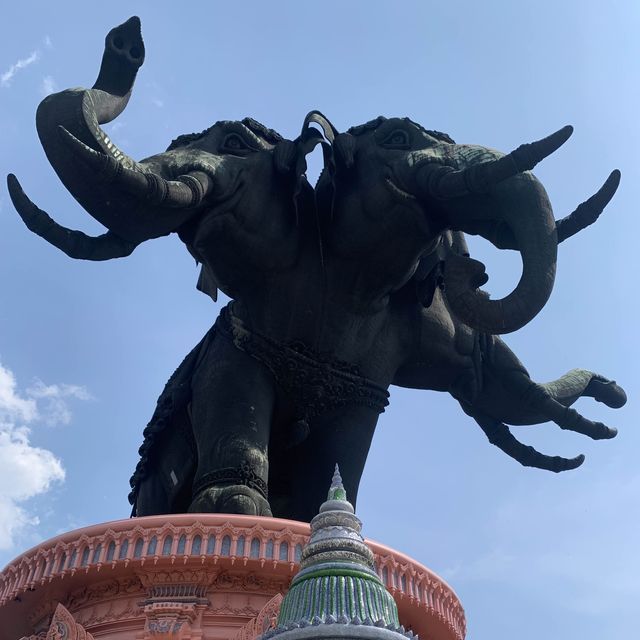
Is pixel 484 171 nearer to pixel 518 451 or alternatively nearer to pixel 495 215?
pixel 495 215

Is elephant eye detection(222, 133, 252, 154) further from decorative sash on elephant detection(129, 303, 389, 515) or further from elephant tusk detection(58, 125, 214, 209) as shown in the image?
decorative sash on elephant detection(129, 303, 389, 515)

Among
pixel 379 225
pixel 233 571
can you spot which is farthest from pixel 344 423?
pixel 233 571

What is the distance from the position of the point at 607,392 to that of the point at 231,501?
3.77 metres

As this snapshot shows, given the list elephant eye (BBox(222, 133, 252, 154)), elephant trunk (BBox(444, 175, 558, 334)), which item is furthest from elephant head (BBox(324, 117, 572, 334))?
elephant eye (BBox(222, 133, 252, 154))

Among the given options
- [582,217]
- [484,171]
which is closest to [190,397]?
[484,171]

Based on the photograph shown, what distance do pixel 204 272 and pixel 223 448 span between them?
166cm

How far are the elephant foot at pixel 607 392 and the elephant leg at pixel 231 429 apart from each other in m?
3.01

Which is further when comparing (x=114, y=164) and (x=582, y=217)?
(x=582, y=217)

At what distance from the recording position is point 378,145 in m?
7.01

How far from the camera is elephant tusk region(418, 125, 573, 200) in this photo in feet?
20.2

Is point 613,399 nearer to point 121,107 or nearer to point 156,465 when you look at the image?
point 156,465

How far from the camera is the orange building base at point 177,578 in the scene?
5.29 meters

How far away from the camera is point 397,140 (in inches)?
278

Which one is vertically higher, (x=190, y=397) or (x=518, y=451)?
(x=518, y=451)
